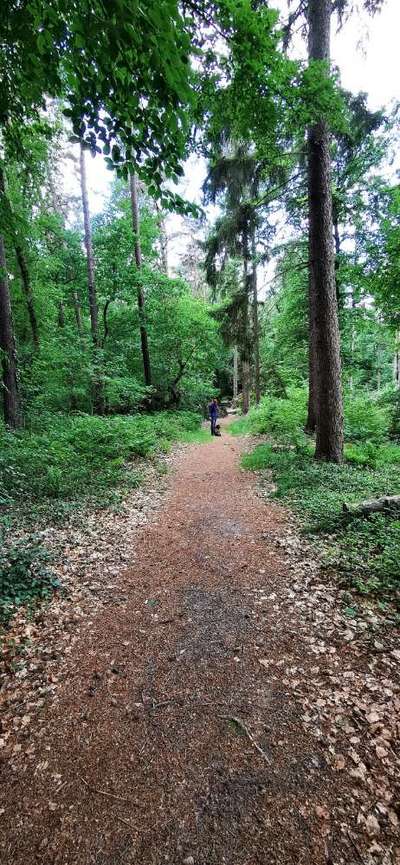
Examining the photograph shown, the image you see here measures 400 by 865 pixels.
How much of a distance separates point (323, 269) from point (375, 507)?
16.2ft

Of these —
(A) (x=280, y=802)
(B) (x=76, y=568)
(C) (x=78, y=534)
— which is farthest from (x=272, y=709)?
(C) (x=78, y=534)

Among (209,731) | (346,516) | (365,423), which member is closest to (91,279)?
(365,423)

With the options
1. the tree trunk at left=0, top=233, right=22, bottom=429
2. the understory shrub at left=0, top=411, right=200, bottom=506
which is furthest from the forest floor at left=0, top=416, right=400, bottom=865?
the tree trunk at left=0, top=233, right=22, bottom=429

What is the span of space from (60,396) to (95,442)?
16.8 ft

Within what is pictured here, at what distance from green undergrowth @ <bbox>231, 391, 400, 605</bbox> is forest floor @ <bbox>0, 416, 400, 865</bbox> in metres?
0.38

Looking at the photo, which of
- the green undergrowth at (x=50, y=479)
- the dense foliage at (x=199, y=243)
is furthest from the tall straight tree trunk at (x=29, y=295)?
the green undergrowth at (x=50, y=479)

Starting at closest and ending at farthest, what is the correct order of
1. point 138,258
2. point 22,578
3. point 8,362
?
point 22,578, point 8,362, point 138,258

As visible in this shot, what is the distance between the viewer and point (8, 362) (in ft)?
33.0

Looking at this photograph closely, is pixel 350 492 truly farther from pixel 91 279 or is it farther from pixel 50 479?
pixel 91 279

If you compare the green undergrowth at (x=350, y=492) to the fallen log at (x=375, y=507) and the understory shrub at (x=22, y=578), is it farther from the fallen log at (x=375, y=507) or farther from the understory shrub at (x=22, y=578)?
the understory shrub at (x=22, y=578)

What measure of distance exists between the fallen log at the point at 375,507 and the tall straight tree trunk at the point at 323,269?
2528mm

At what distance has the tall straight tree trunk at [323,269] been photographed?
668 cm

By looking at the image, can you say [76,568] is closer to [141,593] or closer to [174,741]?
[141,593]

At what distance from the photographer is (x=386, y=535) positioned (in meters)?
4.46
